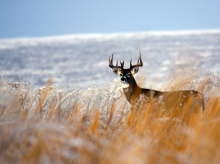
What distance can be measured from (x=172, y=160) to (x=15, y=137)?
1282 millimetres

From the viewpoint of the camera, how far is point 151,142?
316cm

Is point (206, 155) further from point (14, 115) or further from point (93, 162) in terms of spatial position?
point (14, 115)

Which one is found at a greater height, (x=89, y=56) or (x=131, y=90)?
(x=89, y=56)

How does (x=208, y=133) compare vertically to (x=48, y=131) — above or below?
below

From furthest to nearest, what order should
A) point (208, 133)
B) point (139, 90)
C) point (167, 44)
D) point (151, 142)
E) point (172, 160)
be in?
point (167, 44)
point (139, 90)
point (208, 133)
point (151, 142)
point (172, 160)

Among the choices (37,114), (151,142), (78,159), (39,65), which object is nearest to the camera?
(78,159)

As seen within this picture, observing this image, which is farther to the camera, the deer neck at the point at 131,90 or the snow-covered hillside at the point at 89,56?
the snow-covered hillside at the point at 89,56

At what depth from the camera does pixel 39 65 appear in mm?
23234

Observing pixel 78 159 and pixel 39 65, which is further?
pixel 39 65

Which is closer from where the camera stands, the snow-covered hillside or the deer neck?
the deer neck

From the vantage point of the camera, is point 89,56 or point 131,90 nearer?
point 131,90

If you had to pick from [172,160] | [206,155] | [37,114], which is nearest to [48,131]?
[172,160]

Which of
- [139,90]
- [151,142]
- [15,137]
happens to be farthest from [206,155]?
[139,90]

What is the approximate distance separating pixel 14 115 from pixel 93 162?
213 cm
